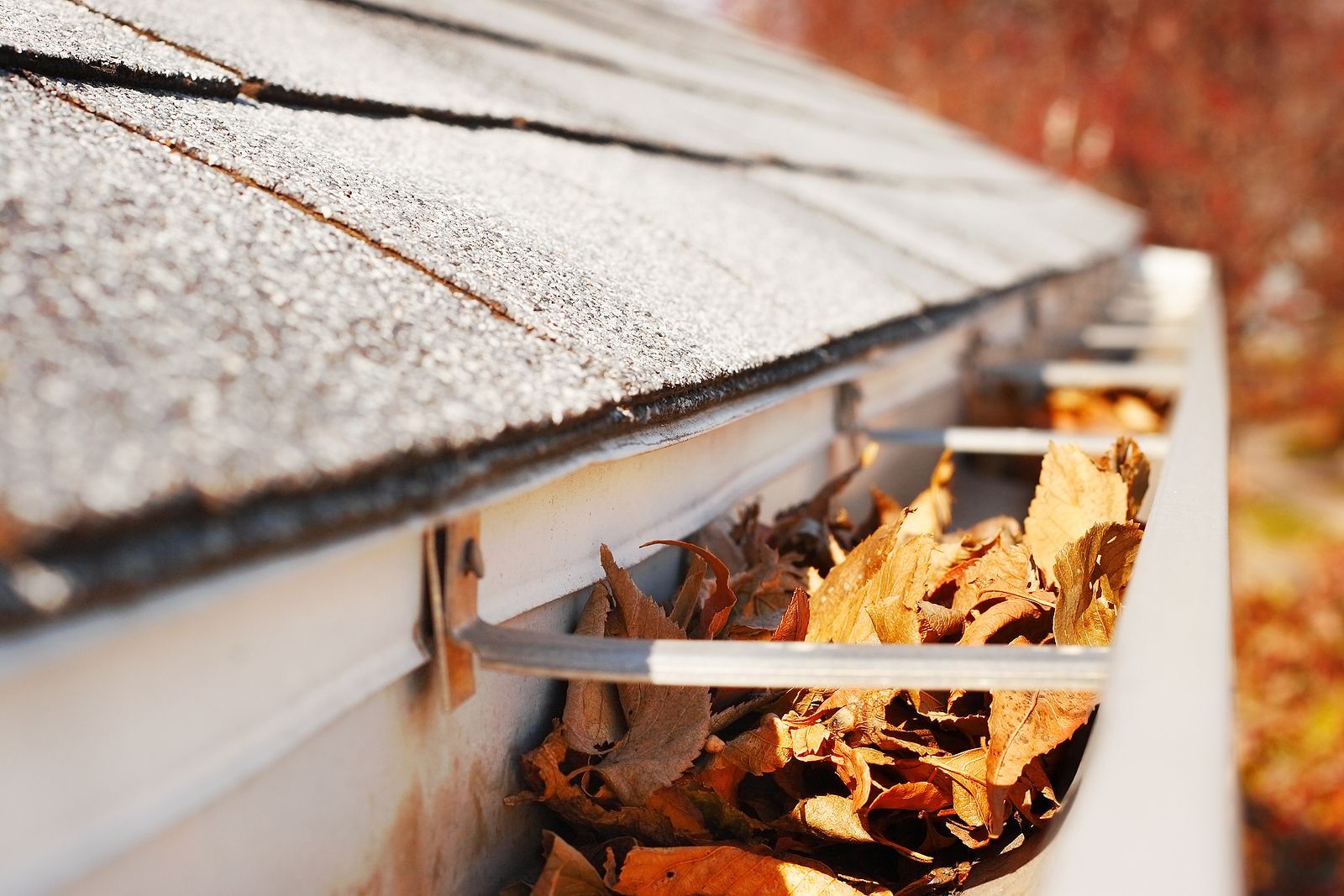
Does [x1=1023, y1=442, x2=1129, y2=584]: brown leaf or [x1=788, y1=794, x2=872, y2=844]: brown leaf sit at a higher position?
[x1=1023, y1=442, x2=1129, y2=584]: brown leaf

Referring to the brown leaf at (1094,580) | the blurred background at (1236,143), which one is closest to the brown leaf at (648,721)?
the brown leaf at (1094,580)

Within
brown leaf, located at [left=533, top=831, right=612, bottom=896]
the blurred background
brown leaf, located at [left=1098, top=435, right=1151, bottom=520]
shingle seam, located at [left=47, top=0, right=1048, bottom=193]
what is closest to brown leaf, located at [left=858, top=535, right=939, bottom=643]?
brown leaf, located at [left=533, top=831, right=612, bottom=896]

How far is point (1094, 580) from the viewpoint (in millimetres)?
1008

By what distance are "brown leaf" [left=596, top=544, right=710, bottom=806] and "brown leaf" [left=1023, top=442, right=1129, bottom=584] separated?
1.57ft

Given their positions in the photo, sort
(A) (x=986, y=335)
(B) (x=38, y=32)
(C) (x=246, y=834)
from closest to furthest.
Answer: (C) (x=246, y=834)
(B) (x=38, y=32)
(A) (x=986, y=335)

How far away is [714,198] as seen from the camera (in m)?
1.63

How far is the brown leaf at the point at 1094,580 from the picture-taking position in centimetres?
94

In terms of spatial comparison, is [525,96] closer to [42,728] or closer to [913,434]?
[913,434]

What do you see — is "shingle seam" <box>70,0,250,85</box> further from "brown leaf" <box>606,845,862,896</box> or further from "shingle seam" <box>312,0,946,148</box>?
"brown leaf" <box>606,845,862,896</box>

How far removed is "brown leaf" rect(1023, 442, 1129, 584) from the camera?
1.19 metres

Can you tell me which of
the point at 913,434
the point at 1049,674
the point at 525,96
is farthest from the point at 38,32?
the point at 913,434

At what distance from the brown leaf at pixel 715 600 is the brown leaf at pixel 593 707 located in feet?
0.28

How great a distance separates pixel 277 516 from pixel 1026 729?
0.62 metres

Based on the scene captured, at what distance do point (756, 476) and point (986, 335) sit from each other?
1.27m
